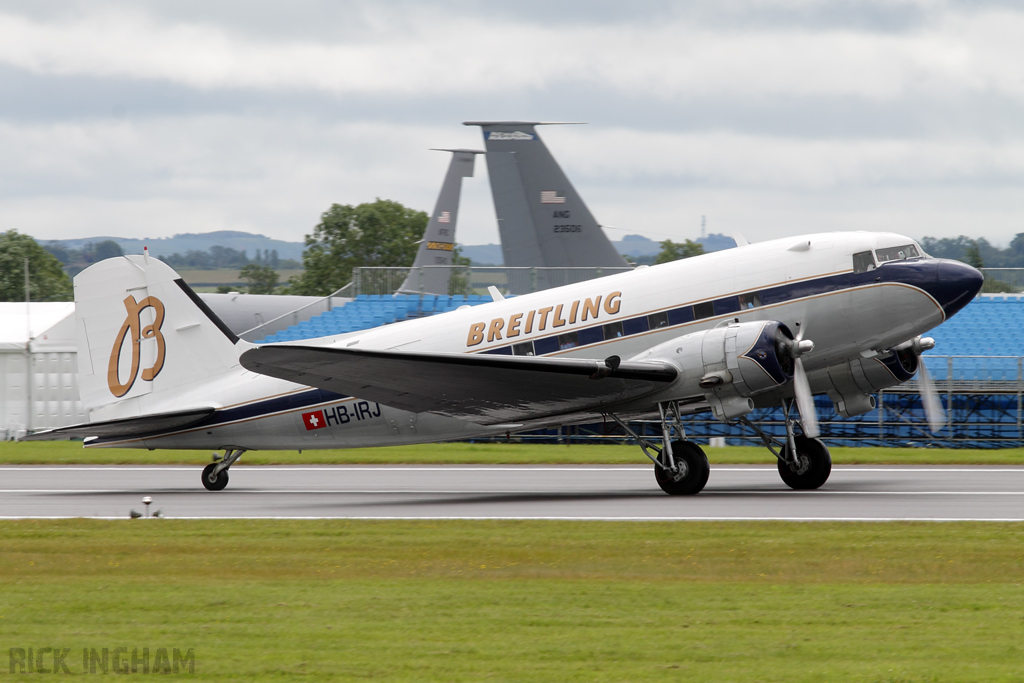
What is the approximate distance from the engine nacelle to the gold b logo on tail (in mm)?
9573

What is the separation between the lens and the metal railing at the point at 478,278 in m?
32.0

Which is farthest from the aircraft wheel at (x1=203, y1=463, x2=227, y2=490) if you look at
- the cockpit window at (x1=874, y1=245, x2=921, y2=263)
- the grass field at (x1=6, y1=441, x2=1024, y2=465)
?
the cockpit window at (x1=874, y1=245, x2=921, y2=263)

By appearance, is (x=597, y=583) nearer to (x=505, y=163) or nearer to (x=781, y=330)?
(x=781, y=330)

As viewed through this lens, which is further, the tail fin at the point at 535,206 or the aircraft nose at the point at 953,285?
the tail fin at the point at 535,206

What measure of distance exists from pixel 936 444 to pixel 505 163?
47.8ft

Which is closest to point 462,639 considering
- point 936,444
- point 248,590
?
point 248,590

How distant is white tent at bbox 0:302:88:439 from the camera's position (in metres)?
33.8

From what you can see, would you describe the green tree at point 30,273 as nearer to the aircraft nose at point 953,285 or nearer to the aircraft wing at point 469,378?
the aircraft wing at point 469,378

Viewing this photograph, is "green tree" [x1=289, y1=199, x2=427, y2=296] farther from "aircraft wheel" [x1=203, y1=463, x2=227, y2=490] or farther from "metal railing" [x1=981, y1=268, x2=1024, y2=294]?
"aircraft wheel" [x1=203, y1=463, x2=227, y2=490]

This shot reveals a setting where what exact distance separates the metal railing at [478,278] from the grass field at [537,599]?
57.0 ft

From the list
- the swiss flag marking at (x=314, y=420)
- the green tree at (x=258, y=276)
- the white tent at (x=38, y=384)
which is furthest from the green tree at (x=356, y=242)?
the swiss flag marking at (x=314, y=420)

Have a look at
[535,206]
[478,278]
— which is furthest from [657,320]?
[478,278]

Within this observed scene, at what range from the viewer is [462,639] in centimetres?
827

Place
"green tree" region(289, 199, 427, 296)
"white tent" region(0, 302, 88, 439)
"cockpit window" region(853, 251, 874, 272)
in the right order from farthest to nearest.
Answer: "green tree" region(289, 199, 427, 296) < "white tent" region(0, 302, 88, 439) < "cockpit window" region(853, 251, 874, 272)
